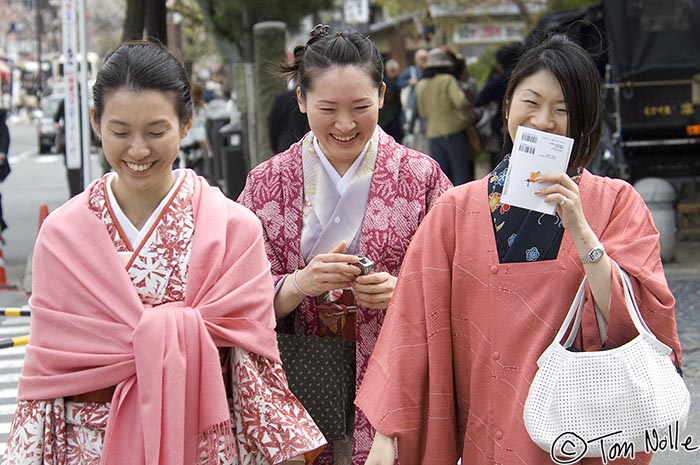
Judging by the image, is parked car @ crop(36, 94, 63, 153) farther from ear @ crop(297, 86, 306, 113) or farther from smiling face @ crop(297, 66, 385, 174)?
smiling face @ crop(297, 66, 385, 174)

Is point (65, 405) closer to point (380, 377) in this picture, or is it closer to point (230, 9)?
point (380, 377)

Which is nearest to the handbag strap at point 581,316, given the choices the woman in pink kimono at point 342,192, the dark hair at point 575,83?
the dark hair at point 575,83

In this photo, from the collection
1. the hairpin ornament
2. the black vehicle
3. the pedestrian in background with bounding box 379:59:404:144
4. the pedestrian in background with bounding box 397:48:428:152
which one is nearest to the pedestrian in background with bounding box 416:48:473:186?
the pedestrian in background with bounding box 379:59:404:144

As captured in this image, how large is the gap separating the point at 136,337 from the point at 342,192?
2.97 feet

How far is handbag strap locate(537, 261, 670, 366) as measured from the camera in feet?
8.22

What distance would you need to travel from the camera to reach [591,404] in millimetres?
2471

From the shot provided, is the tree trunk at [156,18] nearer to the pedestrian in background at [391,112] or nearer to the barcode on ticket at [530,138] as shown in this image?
the pedestrian in background at [391,112]

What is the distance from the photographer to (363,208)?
10.7ft

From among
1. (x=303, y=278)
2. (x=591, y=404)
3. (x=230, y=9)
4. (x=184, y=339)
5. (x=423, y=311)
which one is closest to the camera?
(x=591, y=404)

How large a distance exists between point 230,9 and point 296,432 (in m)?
15.3

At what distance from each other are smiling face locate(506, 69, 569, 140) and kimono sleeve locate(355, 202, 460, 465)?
305 millimetres

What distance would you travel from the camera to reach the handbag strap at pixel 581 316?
8.22ft

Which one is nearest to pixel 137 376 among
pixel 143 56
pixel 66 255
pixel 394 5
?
pixel 66 255

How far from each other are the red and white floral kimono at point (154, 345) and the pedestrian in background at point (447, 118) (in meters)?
9.12
